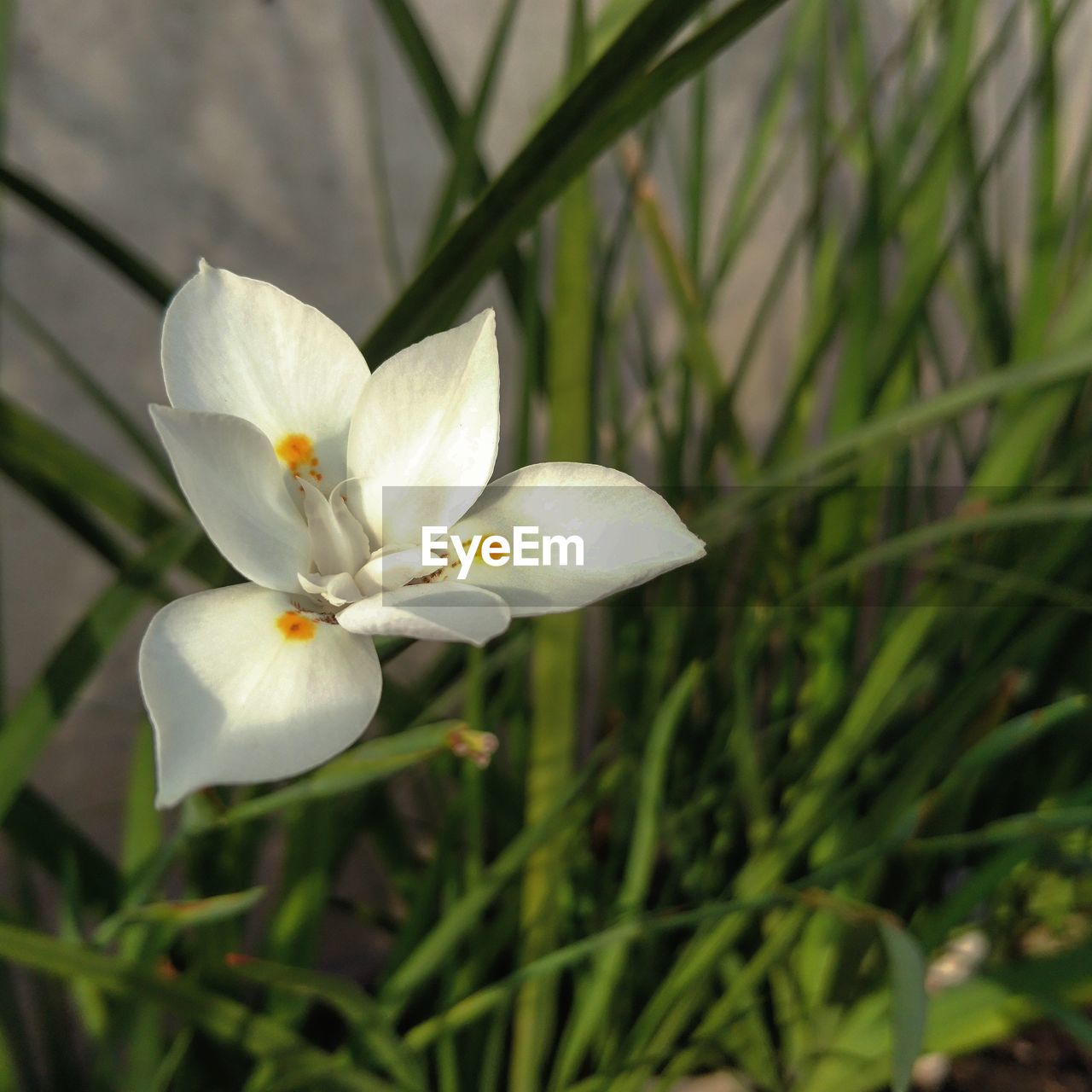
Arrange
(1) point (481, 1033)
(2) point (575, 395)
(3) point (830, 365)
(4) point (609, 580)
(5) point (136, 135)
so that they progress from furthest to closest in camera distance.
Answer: (3) point (830, 365) → (5) point (136, 135) → (1) point (481, 1033) → (2) point (575, 395) → (4) point (609, 580)

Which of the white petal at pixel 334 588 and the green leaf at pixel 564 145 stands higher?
the green leaf at pixel 564 145

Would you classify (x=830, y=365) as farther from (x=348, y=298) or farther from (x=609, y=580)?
(x=609, y=580)

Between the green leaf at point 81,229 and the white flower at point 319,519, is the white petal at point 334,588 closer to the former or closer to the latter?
the white flower at point 319,519

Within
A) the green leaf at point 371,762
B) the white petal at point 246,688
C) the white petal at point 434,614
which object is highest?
the white petal at point 434,614

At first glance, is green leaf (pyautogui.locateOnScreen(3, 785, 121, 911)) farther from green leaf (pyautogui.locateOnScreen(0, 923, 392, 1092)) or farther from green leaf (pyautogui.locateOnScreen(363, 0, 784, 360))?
green leaf (pyautogui.locateOnScreen(363, 0, 784, 360))

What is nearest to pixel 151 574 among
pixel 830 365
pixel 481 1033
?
pixel 481 1033

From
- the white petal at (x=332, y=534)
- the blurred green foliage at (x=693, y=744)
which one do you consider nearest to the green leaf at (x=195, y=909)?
the blurred green foliage at (x=693, y=744)

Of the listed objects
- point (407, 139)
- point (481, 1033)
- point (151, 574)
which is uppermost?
point (407, 139)

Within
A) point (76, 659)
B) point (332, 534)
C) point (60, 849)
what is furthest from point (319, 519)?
point (60, 849)
